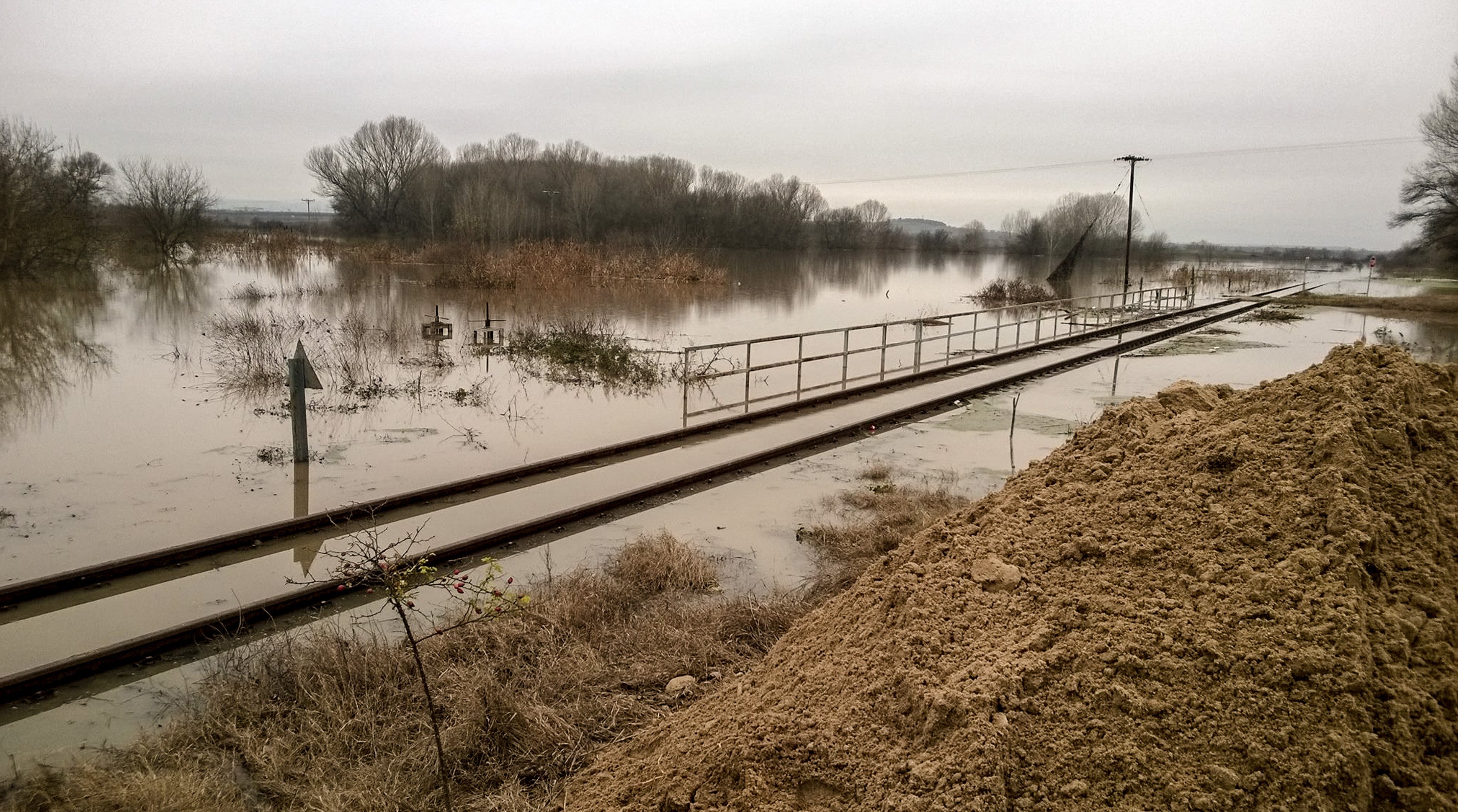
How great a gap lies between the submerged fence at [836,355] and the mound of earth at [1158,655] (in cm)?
787

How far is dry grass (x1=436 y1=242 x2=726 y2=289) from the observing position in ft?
119

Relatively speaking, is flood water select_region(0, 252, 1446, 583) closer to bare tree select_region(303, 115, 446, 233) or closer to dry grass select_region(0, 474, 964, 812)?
dry grass select_region(0, 474, 964, 812)

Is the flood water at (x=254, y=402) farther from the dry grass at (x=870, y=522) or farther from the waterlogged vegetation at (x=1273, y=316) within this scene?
the waterlogged vegetation at (x=1273, y=316)

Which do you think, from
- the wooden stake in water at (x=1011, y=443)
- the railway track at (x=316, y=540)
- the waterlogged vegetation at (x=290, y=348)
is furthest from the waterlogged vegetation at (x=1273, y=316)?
the waterlogged vegetation at (x=290, y=348)

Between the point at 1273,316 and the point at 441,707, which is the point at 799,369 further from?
the point at 1273,316

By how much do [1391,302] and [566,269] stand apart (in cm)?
3662

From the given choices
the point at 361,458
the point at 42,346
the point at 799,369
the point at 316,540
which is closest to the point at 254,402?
the point at 361,458

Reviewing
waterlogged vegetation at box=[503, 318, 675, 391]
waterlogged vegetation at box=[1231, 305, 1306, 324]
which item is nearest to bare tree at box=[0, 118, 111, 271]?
waterlogged vegetation at box=[503, 318, 675, 391]

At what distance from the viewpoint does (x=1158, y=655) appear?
2.83 m

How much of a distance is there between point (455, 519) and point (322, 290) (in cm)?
2817

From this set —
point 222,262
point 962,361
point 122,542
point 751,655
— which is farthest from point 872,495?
point 222,262

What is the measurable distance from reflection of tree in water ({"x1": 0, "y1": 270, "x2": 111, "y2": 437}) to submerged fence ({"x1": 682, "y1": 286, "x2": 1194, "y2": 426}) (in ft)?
32.1

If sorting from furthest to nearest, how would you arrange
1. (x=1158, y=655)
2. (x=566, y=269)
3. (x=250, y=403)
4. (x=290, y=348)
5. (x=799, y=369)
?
(x=566, y=269)
(x=290, y=348)
(x=799, y=369)
(x=250, y=403)
(x=1158, y=655)

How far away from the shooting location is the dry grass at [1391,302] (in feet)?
113
